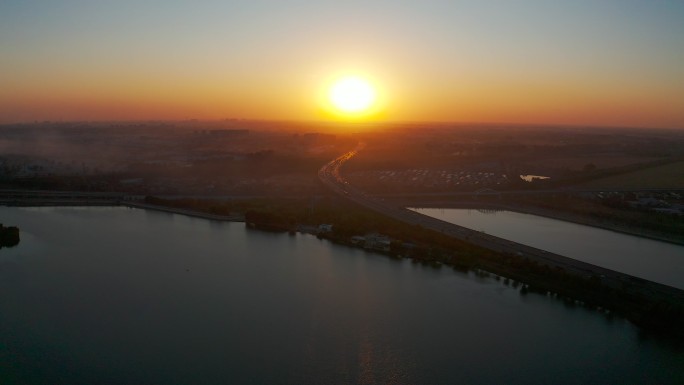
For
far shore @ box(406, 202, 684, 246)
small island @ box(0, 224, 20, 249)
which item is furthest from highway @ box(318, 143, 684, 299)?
small island @ box(0, 224, 20, 249)

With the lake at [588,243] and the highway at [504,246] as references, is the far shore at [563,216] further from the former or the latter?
the highway at [504,246]

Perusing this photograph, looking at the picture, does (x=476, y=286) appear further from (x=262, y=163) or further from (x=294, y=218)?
(x=262, y=163)

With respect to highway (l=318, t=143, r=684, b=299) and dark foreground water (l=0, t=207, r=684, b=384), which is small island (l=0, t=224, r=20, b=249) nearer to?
dark foreground water (l=0, t=207, r=684, b=384)

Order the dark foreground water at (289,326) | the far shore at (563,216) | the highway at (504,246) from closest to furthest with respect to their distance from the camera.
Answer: the dark foreground water at (289,326) < the highway at (504,246) < the far shore at (563,216)

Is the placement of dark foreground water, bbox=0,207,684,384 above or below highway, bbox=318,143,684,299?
below

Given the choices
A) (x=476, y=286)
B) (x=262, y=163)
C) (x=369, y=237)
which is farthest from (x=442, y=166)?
(x=476, y=286)

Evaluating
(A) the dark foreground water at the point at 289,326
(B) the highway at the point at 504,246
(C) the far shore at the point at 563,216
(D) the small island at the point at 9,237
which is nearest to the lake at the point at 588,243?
(C) the far shore at the point at 563,216
